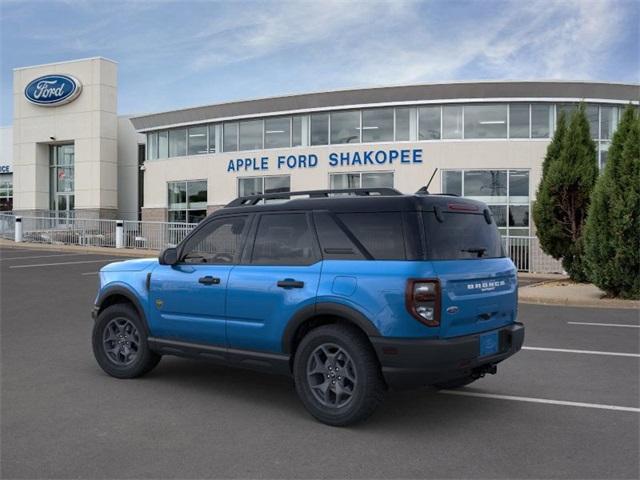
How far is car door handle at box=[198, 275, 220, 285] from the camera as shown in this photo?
560 cm

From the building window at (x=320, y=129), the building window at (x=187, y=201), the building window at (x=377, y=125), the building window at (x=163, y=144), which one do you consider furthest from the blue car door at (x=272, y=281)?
the building window at (x=163, y=144)

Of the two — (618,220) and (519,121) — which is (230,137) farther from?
(618,220)

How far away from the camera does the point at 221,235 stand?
591 cm

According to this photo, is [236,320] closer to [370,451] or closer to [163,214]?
[370,451]

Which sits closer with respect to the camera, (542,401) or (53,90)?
(542,401)

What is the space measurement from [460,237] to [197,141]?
2628cm

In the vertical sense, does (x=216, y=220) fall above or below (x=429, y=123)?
below

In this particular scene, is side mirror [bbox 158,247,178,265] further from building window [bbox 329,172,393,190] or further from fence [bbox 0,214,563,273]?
building window [bbox 329,172,393,190]

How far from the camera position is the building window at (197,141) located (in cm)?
2975

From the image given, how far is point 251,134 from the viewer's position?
1113 inches

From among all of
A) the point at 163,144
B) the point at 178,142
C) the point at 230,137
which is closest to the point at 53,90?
the point at 163,144

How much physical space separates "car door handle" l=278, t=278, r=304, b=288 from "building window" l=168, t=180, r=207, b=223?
24.5 meters

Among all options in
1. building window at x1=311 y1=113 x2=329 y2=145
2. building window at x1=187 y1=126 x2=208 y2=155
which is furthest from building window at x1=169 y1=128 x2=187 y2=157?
building window at x1=311 y1=113 x2=329 y2=145

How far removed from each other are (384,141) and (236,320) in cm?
2057
